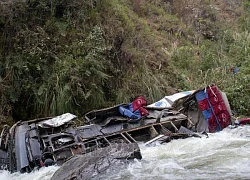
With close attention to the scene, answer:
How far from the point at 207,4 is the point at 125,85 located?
30.2 feet

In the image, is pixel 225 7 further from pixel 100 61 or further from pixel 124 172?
pixel 124 172

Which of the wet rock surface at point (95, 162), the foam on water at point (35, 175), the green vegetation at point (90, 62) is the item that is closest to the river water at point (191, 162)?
the foam on water at point (35, 175)

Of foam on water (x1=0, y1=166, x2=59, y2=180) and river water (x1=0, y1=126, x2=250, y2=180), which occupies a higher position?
foam on water (x1=0, y1=166, x2=59, y2=180)

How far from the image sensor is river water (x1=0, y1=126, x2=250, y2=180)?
4.95m

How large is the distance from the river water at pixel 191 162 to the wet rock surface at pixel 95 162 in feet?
0.42

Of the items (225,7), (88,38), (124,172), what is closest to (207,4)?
(225,7)

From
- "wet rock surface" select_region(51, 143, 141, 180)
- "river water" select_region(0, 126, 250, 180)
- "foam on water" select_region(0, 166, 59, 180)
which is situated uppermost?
"wet rock surface" select_region(51, 143, 141, 180)

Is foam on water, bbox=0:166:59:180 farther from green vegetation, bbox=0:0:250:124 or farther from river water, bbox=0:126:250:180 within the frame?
green vegetation, bbox=0:0:250:124

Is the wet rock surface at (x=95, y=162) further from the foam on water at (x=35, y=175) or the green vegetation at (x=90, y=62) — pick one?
the green vegetation at (x=90, y=62)

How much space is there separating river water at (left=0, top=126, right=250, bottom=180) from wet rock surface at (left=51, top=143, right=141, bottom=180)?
5.1 inches

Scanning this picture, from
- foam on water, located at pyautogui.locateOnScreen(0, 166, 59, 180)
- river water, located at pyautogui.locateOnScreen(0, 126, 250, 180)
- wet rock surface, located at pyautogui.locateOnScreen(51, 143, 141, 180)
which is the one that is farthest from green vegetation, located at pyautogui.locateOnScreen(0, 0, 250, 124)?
wet rock surface, located at pyautogui.locateOnScreen(51, 143, 141, 180)

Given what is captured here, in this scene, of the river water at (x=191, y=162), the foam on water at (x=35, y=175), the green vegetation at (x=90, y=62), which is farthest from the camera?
the green vegetation at (x=90, y=62)

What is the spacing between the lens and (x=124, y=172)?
16.7 feet

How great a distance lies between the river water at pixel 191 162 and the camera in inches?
195
